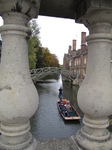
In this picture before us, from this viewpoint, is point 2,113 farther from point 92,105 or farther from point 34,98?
point 92,105

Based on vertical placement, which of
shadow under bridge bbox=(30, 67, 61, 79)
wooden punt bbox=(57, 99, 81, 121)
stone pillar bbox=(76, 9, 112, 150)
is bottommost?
wooden punt bbox=(57, 99, 81, 121)

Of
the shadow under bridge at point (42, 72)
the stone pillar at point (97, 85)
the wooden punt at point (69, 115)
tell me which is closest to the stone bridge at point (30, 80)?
the stone pillar at point (97, 85)

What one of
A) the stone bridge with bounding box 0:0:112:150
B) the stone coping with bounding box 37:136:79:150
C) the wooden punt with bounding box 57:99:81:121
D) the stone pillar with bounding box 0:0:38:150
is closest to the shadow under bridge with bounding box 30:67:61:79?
the wooden punt with bounding box 57:99:81:121

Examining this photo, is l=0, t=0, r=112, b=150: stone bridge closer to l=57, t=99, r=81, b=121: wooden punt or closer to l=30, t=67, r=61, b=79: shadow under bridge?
l=57, t=99, r=81, b=121: wooden punt

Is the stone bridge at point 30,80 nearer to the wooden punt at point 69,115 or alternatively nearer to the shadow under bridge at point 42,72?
the wooden punt at point 69,115

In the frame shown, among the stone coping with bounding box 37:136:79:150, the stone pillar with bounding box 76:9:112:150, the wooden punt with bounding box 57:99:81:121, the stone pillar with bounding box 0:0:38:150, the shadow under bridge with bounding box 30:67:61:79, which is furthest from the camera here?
the shadow under bridge with bounding box 30:67:61:79

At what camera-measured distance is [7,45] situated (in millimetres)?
1388

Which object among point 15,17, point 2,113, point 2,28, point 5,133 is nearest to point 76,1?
point 15,17

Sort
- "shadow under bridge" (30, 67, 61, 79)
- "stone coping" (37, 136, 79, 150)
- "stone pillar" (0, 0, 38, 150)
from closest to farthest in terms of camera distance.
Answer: "stone pillar" (0, 0, 38, 150) < "stone coping" (37, 136, 79, 150) < "shadow under bridge" (30, 67, 61, 79)

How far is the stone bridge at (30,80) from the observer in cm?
134

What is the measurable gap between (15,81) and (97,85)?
82 centimetres

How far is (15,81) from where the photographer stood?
1.34 meters

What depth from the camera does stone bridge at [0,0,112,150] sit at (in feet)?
4.41

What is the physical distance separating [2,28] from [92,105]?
1153mm
